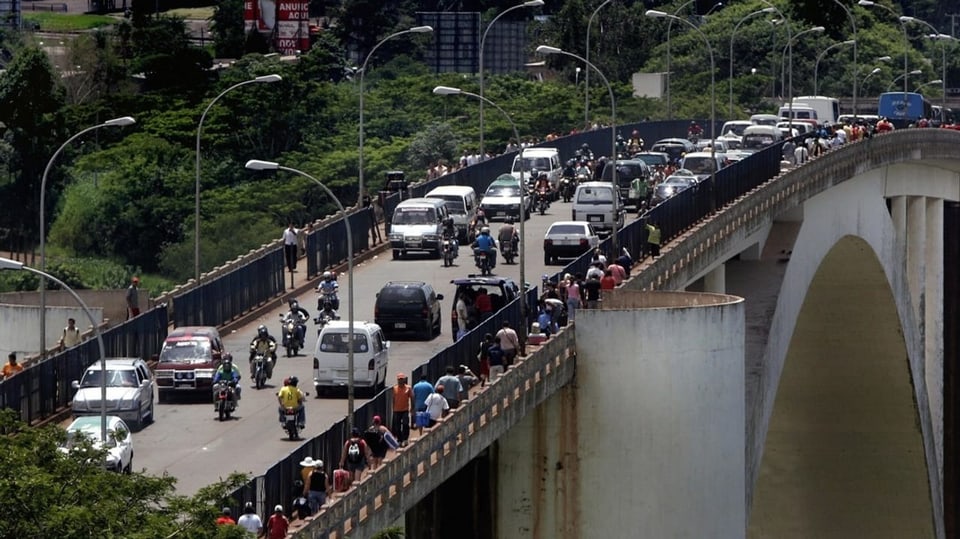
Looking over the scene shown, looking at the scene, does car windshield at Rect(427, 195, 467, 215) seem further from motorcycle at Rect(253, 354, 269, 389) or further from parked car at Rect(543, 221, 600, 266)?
motorcycle at Rect(253, 354, 269, 389)

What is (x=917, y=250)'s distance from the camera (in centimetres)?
9806

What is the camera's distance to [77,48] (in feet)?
485

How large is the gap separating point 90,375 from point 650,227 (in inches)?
716

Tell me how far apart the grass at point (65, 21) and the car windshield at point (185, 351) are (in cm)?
12097

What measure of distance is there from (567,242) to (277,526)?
36304 mm

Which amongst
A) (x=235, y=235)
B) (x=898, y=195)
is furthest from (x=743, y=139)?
(x=235, y=235)

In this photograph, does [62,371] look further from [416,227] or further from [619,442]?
[416,227]

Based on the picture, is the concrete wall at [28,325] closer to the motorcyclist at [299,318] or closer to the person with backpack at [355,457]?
the motorcyclist at [299,318]

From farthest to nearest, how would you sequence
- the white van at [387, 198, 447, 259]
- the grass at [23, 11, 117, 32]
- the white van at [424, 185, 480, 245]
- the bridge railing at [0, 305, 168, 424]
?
the grass at [23, 11, 117, 32]
the white van at [424, 185, 480, 245]
the white van at [387, 198, 447, 259]
the bridge railing at [0, 305, 168, 424]

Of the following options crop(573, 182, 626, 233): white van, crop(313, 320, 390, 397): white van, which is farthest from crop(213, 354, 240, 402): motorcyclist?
crop(573, 182, 626, 233): white van

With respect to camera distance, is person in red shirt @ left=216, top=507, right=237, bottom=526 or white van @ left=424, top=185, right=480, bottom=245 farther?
white van @ left=424, top=185, right=480, bottom=245

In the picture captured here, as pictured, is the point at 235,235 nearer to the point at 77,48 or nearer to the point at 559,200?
the point at 559,200

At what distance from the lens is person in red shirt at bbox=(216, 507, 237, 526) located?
34250 mm

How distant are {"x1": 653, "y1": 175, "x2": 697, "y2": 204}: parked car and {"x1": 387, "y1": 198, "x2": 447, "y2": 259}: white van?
8.72m
